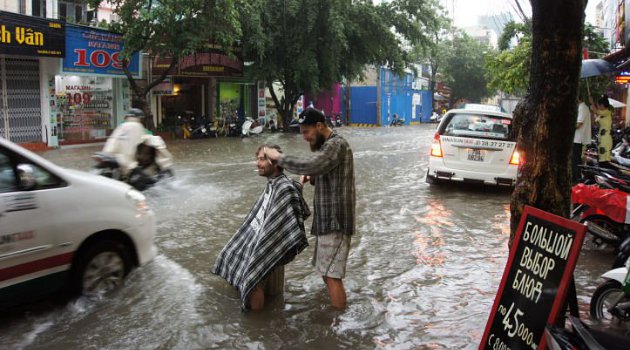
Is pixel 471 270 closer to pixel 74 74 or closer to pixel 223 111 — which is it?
pixel 74 74

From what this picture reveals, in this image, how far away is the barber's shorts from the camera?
452cm

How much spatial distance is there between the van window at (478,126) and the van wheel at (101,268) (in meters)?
7.26

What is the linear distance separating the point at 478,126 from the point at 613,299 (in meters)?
6.73

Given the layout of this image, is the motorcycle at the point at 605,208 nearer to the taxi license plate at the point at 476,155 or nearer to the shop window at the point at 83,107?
the taxi license plate at the point at 476,155

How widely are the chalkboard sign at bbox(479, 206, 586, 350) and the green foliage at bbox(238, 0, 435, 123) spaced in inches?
782

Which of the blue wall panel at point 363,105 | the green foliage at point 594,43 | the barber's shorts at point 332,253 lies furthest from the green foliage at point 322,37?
the barber's shorts at point 332,253

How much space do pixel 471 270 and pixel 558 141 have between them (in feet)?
9.32

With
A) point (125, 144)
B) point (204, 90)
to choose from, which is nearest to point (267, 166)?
point (125, 144)

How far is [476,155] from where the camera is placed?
34.6ft

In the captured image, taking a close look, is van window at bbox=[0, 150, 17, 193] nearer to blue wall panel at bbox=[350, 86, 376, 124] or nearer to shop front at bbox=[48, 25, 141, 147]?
shop front at bbox=[48, 25, 141, 147]

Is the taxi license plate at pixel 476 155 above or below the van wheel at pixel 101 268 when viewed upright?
above

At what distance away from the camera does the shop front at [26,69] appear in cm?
1603

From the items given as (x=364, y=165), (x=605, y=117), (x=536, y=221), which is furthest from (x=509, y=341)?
(x=364, y=165)

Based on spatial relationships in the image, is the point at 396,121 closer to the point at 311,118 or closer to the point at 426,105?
the point at 426,105
